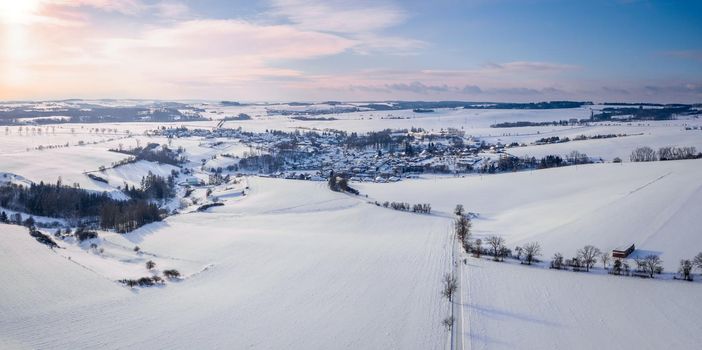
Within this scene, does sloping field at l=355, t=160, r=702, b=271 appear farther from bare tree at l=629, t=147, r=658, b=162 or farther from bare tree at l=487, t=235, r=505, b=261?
bare tree at l=629, t=147, r=658, b=162

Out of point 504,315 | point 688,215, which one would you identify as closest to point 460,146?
point 688,215

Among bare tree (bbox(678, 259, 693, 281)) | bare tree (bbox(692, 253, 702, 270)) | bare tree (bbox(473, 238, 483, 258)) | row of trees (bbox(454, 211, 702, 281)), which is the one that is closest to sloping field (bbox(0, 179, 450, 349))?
bare tree (bbox(473, 238, 483, 258))

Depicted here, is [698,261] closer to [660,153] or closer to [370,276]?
[370,276]

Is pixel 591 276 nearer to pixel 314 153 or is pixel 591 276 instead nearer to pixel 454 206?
pixel 454 206

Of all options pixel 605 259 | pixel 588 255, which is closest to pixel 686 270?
pixel 605 259

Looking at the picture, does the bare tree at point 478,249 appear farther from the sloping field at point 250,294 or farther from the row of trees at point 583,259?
the sloping field at point 250,294

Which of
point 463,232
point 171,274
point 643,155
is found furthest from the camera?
point 643,155
